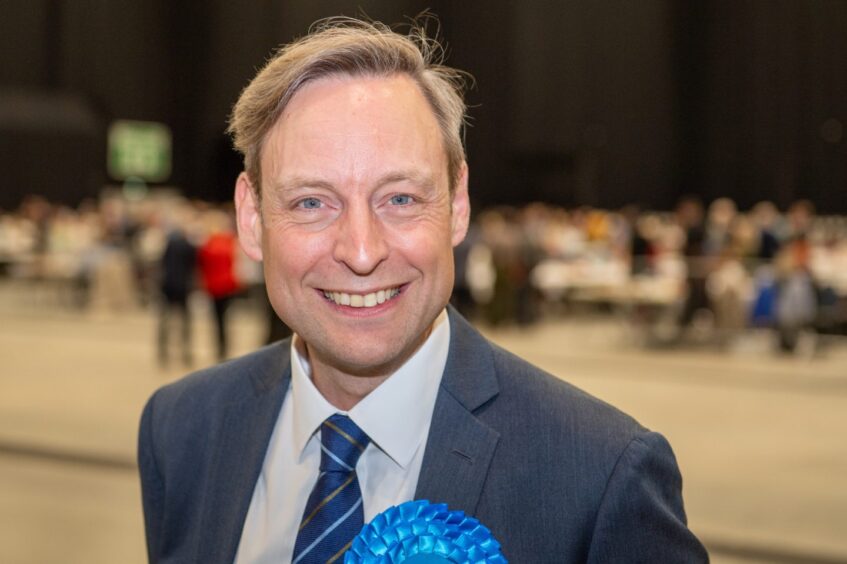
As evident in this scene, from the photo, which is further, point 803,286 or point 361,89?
point 803,286

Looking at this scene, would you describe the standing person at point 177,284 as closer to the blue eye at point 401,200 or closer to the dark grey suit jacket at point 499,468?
the dark grey suit jacket at point 499,468

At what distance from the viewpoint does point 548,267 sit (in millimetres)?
16656

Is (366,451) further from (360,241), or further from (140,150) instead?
(140,150)

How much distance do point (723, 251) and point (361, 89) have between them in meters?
13.3

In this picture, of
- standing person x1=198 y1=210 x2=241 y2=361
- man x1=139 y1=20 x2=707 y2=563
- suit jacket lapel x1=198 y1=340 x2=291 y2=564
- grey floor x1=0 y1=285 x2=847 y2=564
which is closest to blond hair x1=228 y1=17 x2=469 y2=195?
man x1=139 y1=20 x2=707 y2=563

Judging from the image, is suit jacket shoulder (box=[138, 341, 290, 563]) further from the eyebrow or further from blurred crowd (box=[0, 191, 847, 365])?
blurred crowd (box=[0, 191, 847, 365])

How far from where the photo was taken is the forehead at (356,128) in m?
1.35

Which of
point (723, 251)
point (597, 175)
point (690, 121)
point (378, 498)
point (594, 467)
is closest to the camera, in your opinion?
point (594, 467)

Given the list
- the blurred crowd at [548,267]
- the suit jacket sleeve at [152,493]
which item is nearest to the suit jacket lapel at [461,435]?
the suit jacket sleeve at [152,493]

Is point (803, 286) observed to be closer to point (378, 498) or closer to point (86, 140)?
point (378, 498)

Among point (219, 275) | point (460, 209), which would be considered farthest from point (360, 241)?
point (219, 275)

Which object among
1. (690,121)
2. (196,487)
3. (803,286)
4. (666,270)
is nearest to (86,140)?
(690,121)

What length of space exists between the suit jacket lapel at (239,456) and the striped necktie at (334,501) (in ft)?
0.43

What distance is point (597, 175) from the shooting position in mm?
23531
